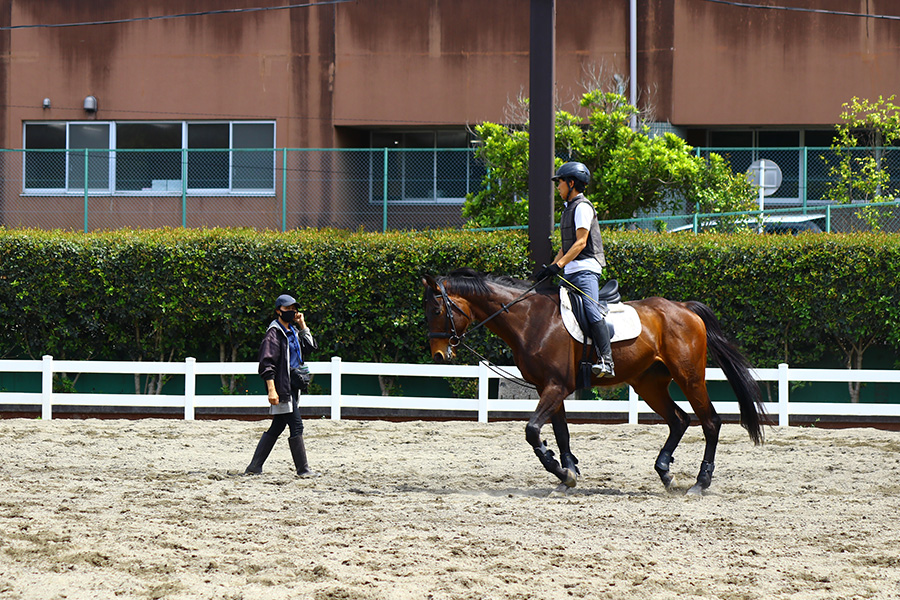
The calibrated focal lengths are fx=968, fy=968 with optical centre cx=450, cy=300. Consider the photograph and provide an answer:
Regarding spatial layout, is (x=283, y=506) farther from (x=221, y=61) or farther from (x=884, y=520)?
(x=221, y=61)

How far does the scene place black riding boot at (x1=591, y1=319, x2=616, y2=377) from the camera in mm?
8523

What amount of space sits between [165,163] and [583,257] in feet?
50.7

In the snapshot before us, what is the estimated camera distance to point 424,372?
527 inches

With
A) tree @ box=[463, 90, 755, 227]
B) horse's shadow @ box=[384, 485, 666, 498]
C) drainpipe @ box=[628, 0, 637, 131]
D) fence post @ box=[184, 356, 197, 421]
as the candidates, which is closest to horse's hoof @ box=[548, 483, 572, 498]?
horse's shadow @ box=[384, 485, 666, 498]

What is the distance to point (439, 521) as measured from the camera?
7.21 meters

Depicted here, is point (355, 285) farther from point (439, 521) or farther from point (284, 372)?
point (439, 521)

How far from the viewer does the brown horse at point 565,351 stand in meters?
8.55

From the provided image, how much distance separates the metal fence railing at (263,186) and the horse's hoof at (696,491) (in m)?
12.4

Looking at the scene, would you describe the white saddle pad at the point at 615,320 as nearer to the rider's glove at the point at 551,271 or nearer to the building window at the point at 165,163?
the rider's glove at the point at 551,271

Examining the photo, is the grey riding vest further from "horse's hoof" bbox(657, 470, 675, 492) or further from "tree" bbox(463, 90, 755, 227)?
"tree" bbox(463, 90, 755, 227)

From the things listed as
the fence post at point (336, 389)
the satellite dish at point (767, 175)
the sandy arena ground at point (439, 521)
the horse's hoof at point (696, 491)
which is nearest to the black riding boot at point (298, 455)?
the sandy arena ground at point (439, 521)

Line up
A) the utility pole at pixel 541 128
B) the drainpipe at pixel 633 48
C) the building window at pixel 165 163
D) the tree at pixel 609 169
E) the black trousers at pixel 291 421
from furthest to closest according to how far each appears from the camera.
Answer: the building window at pixel 165 163
the drainpipe at pixel 633 48
the tree at pixel 609 169
the utility pole at pixel 541 128
the black trousers at pixel 291 421

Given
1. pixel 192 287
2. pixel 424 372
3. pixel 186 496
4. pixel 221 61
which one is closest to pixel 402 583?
pixel 186 496

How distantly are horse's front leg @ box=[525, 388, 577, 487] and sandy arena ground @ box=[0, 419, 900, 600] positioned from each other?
229mm
